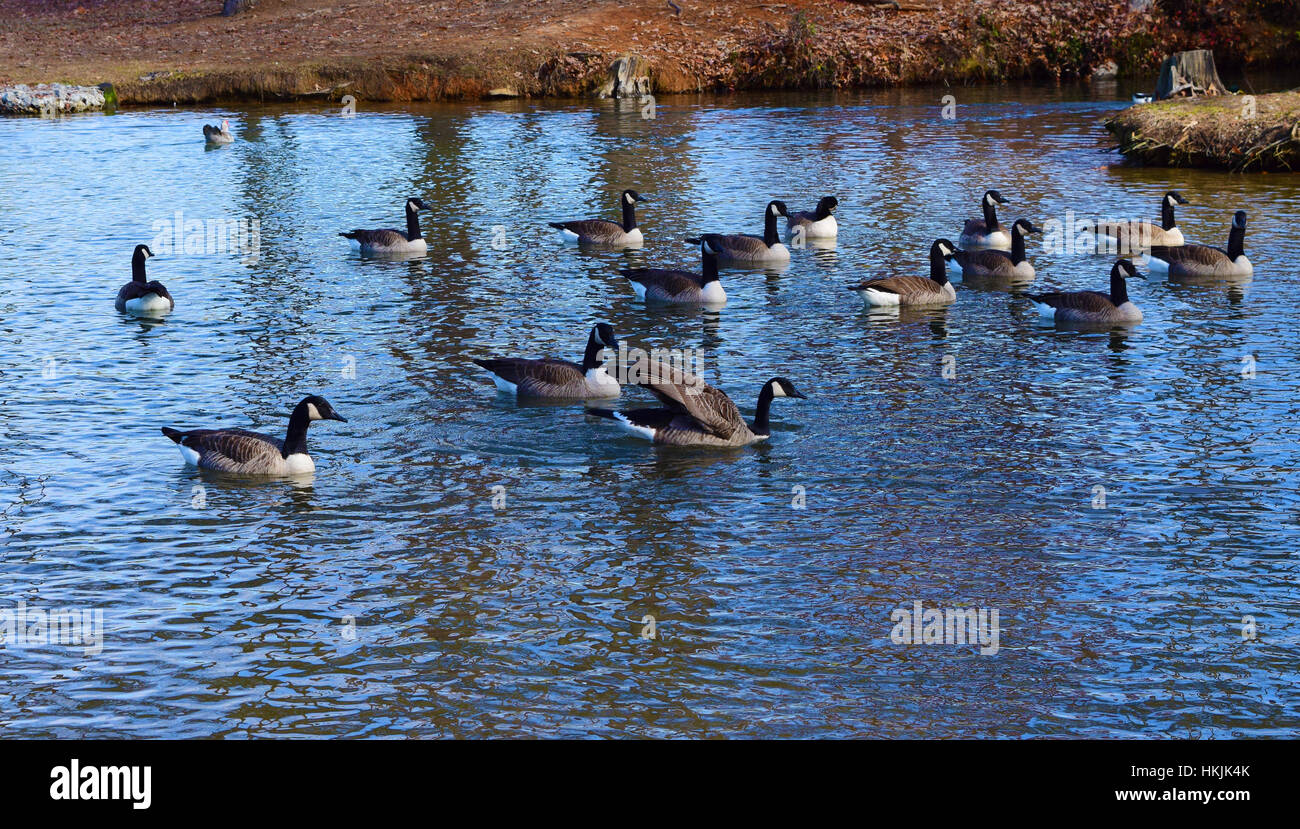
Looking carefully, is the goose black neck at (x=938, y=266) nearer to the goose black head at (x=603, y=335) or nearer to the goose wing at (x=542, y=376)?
the goose black head at (x=603, y=335)

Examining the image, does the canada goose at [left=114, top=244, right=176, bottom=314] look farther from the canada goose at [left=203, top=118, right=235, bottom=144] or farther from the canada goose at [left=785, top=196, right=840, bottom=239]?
the canada goose at [left=203, top=118, right=235, bottom=144]

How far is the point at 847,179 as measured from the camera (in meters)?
35.7

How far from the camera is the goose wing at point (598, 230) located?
2839 cm

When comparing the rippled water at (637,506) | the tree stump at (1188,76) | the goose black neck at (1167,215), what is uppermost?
the tree stump at (1188,76)

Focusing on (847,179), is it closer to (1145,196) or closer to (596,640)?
(1145,196)

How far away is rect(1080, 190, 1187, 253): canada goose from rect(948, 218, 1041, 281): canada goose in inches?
111

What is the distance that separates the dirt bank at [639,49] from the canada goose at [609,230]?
27446 mm

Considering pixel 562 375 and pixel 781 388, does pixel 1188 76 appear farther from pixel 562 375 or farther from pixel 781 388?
pixel 562 375

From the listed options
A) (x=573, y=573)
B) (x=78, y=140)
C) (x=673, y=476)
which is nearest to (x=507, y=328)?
(x=673, y=476)

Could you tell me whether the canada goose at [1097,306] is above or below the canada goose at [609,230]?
below

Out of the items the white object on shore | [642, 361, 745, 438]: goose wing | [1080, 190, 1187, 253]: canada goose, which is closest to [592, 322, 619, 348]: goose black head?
[642, 361, 745, 438]: goose wing

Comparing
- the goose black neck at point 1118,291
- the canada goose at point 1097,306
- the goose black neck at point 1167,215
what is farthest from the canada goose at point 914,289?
the goose black neck at point 1167,215

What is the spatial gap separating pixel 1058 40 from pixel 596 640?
51962 mm
